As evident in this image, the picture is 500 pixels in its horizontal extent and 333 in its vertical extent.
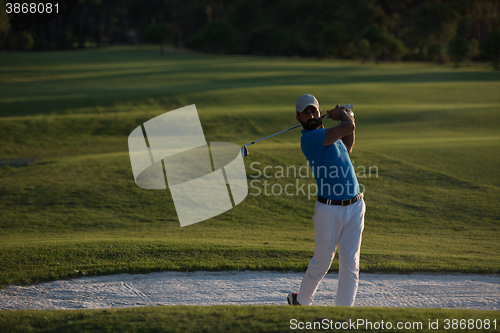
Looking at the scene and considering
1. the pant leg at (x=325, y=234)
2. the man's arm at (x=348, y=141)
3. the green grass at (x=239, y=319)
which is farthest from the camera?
the man's arm at (x=348, y=141)

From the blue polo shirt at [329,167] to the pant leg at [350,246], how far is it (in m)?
0.17

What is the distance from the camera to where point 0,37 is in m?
65.8

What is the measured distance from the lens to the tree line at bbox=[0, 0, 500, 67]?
54.0 meters

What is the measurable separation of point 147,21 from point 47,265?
11646 cm

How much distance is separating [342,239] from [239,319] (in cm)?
131

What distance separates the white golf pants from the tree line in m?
35.0

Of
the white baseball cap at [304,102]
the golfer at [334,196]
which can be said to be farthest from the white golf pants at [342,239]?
the white baseball cap at [304,102]

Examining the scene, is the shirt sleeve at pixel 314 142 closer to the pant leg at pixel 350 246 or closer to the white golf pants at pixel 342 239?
the white golf pants at pixel 342 239

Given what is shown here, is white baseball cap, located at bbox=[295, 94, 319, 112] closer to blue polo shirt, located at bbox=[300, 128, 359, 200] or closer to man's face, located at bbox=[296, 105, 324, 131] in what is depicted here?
man's face, located at bbox=[296, 105, 324, 131]

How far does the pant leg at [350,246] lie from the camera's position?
4754 millimetres

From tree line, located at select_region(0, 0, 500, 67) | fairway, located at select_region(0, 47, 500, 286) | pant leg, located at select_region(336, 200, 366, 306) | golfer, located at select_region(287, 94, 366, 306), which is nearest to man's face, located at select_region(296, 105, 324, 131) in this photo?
golfer, located at select_region(287, 94, 366, 306)

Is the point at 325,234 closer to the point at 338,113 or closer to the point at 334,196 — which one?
the point at 334,196

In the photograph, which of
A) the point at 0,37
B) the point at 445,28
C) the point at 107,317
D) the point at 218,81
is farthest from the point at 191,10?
the point at 107,317

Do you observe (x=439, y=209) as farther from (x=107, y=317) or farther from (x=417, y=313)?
(x=107, y=317)
